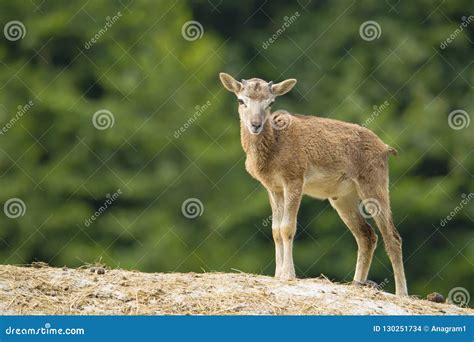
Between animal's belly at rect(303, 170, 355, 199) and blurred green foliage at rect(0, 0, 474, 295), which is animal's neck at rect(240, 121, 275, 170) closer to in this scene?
animal's belly at rect(303, 170, 355, 199)

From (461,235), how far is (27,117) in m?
11.4

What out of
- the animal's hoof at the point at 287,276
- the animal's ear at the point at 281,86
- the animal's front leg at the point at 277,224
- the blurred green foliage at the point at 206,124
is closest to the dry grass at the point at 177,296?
the animal's hoof at the point at 287,276

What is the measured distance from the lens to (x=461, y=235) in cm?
2820

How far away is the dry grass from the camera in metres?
12.5

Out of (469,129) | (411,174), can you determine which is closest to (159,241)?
(411,174)

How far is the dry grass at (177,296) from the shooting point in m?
12.5

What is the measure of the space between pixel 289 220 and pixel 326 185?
3.35 ft

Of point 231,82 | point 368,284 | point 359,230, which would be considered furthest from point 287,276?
point 231,82

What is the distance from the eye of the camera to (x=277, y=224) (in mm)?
15453

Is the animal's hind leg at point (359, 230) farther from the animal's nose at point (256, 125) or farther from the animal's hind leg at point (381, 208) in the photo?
the animal's nose at point (256, 125)

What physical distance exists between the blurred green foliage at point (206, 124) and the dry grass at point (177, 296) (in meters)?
11.3

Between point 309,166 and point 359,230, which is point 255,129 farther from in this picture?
point 359,230

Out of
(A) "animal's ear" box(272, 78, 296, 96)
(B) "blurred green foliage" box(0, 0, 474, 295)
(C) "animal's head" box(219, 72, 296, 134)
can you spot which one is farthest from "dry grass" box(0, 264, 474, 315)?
(B) "blurred green foliage" box(0, 0, 474, 295)

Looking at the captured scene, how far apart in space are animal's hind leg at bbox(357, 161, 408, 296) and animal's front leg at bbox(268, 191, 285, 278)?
1.18m
